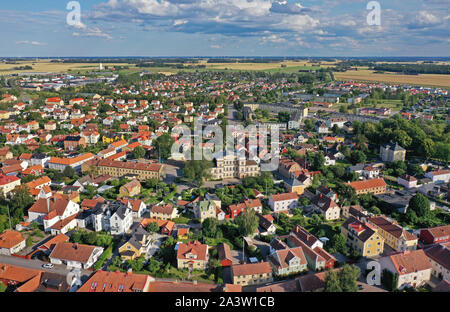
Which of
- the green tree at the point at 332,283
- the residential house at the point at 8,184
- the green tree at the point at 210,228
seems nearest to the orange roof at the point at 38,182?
the residential house at the point at 8,184

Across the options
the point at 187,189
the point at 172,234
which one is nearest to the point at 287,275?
the point at 172,234

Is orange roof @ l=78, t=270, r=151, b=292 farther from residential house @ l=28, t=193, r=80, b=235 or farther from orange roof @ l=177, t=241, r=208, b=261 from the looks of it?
residential house @ l=28, t=193, r=80, b=235

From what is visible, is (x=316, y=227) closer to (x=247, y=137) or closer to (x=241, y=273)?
(x=241, y=273)

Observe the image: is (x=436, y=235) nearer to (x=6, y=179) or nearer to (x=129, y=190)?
(x=129, y=190)

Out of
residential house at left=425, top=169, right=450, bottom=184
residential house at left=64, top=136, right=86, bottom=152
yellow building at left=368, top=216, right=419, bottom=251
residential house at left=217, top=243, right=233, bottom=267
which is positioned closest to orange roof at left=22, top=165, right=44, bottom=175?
residential house at left=64, top=136, right=86, bottom=152

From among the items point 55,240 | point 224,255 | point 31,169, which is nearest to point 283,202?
point 224,255

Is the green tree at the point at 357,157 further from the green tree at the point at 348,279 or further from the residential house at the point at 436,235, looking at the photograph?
the green tree at the point at 348,279

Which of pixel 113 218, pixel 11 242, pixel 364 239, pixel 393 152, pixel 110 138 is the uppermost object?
pixel 110 138
